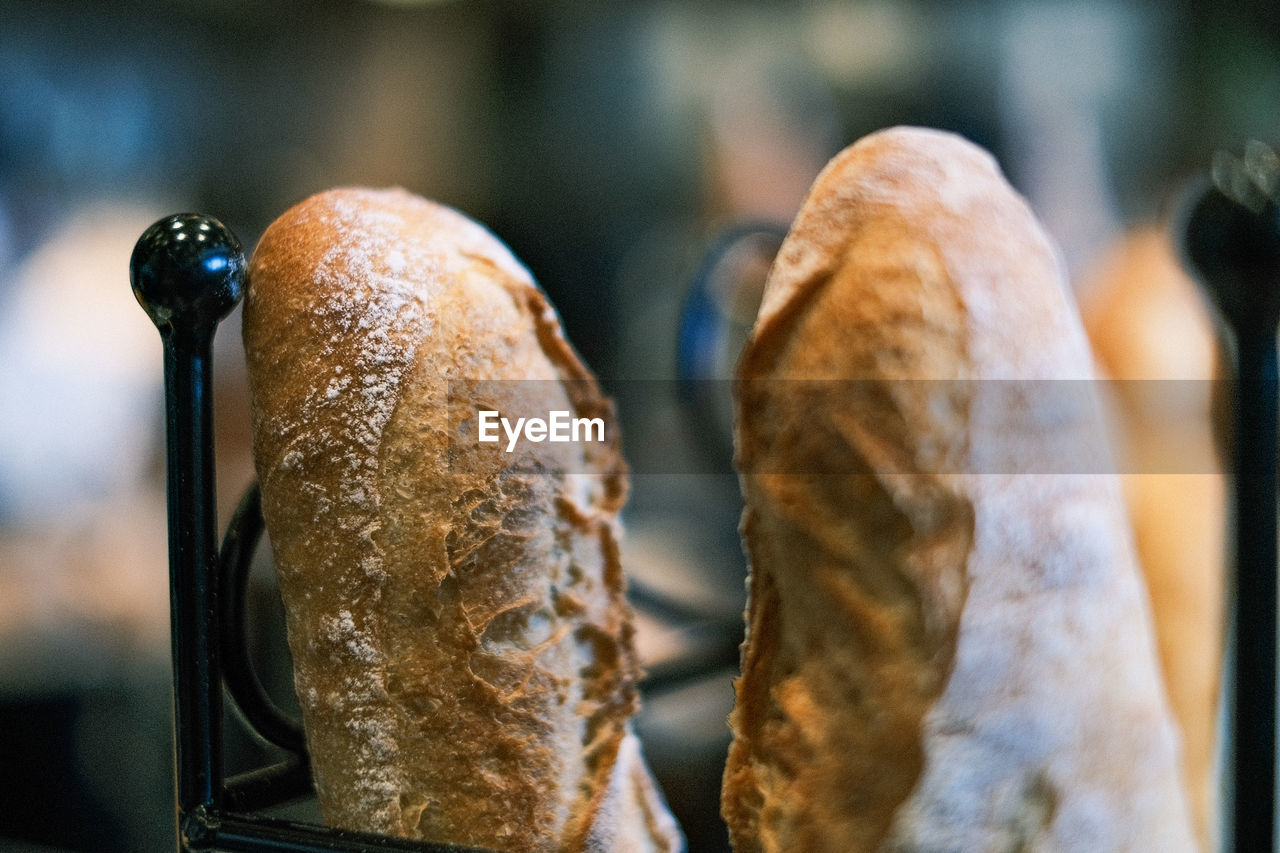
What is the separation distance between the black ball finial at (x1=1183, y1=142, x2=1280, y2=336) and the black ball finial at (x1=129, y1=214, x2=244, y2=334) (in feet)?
1.31

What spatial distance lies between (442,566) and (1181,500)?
30 centimetres

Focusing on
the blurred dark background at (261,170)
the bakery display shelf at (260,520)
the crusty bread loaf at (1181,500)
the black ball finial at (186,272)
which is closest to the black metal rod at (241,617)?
the bakery display shelf at (260,520)

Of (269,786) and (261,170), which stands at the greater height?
(261,170)

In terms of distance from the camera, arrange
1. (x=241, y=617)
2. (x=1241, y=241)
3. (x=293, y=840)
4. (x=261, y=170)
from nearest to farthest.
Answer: (x=1241, y=241), (x=293, y=840), (x=241, y=617), (x=261, y=170)

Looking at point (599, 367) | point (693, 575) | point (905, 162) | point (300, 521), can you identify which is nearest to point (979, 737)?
point (905, 162)

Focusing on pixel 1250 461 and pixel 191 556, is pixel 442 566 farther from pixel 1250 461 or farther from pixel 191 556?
pixel 1250 461

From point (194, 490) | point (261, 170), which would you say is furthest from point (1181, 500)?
point (261, 170)

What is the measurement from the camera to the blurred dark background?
115 cm

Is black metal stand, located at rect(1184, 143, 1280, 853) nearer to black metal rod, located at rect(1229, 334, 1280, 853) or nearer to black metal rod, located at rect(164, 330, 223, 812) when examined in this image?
black metal rod, located at rect(1229, 334, 1280, 853)

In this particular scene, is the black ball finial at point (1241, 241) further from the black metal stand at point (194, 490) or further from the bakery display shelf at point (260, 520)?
the black metal stand at point (194, 490)

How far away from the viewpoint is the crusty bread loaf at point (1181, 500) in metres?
0.35

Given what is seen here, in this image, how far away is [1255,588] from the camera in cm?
30

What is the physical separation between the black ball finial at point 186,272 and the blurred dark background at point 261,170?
2.02 ft

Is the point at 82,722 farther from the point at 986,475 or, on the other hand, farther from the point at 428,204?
the point at 986,475
